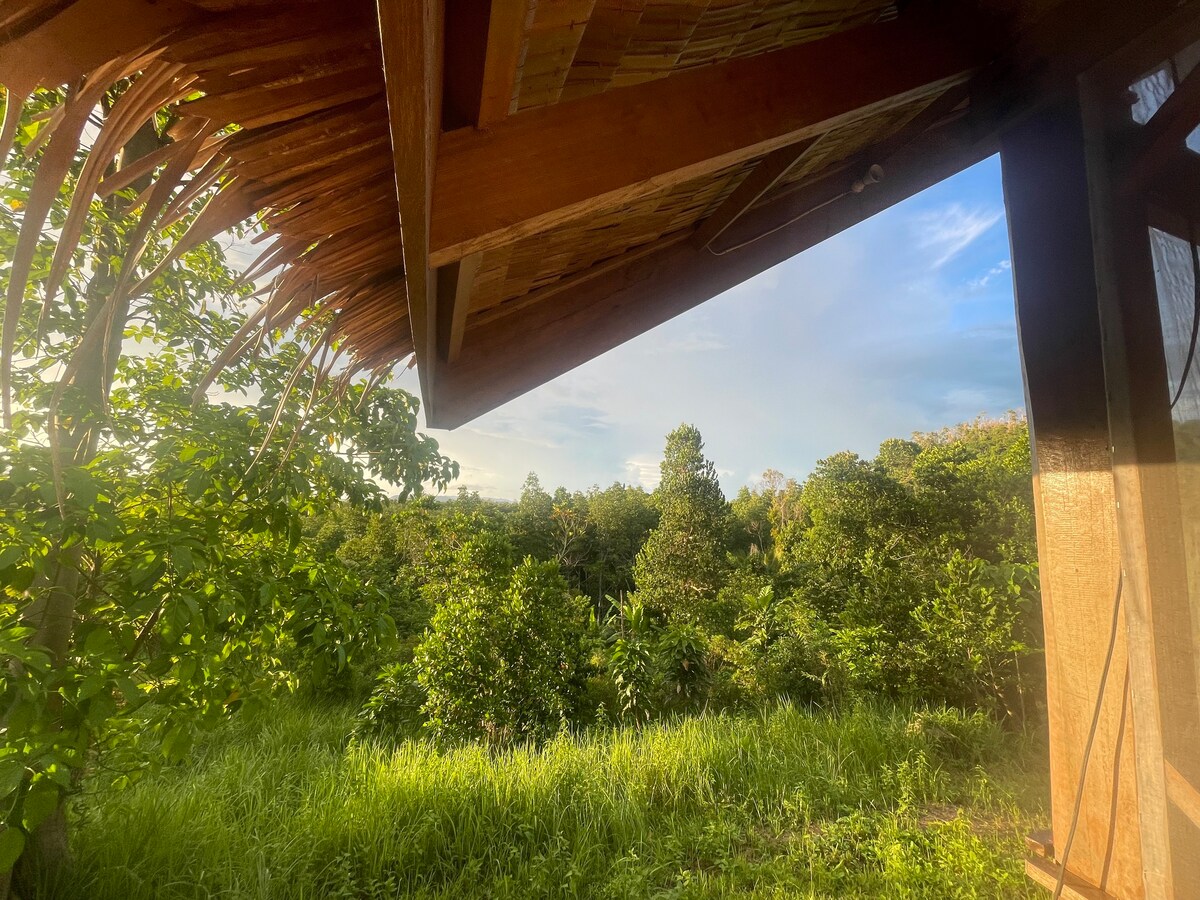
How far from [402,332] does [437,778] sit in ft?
9.81

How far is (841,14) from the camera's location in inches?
33.4

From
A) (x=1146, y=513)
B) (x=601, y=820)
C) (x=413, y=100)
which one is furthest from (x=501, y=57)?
(x=601, y=820)

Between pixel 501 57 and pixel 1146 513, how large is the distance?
1224 millimetres

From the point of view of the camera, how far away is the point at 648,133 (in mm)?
681

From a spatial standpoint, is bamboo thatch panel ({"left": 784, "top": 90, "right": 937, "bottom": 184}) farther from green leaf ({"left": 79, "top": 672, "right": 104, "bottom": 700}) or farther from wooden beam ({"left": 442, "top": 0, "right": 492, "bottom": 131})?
green leaf ({"left": 79, "top": 672, "right": 104, "bottom": 700})

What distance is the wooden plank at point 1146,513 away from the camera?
0.78 m

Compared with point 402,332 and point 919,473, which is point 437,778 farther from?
point 919,473

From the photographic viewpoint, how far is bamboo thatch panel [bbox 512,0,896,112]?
534 mm

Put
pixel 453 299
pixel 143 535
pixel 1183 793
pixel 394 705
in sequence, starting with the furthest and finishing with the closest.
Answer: pixel 394 705 < pixel 143 535 < pixel 453 299 < pixel 1183 793

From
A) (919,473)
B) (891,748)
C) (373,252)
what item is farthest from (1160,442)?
(919,473)

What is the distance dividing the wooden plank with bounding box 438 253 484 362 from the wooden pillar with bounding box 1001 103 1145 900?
1.16 meters

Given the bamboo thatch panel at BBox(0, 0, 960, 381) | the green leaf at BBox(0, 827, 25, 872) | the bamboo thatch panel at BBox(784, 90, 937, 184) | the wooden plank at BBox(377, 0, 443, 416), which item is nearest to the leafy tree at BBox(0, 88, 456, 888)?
the green leaf at BBox(0, 827, 25, 872)

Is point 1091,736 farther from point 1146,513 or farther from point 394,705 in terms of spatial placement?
point 394,705

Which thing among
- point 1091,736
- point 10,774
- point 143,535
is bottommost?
point 10,774
